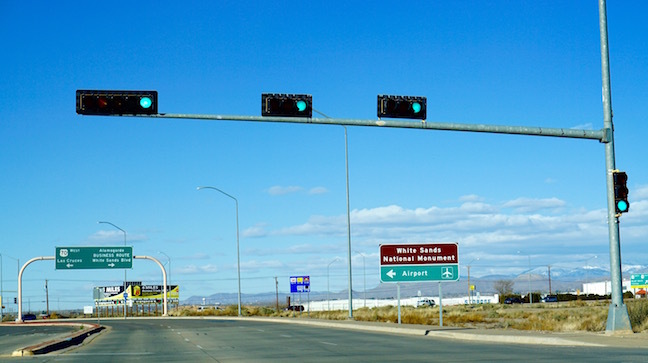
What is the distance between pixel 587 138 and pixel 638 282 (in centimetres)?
7169

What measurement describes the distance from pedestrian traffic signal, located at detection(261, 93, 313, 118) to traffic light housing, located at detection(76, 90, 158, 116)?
118 inches

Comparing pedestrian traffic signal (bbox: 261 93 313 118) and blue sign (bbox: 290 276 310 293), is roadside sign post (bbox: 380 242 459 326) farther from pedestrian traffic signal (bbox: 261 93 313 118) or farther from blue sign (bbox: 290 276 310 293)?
blue sign (bbox: 290 276 310 293)

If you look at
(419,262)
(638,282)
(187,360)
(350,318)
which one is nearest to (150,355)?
(187,360)

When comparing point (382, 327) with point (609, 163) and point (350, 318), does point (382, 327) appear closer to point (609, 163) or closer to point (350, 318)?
point (350, 318)

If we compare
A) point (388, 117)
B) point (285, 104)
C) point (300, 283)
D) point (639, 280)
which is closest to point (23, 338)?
point (285, 104)

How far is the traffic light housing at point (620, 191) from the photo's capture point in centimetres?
2447

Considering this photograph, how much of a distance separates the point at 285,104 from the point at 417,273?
1727 cm

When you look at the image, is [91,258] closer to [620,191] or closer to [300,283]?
[300,283]

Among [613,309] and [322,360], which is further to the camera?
[613,309]

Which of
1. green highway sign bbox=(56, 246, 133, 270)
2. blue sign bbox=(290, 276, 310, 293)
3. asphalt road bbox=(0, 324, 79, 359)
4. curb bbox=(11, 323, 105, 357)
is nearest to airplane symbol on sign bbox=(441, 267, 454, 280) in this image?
curb bbox=(11, 323, 105, 357)

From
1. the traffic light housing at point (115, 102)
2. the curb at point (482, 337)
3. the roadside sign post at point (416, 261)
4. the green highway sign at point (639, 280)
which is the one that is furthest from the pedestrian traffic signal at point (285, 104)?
the green highway sign at point (639, 280)

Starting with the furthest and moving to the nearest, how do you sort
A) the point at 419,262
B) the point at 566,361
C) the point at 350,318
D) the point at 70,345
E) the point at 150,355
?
the point at 350,318 → the point at 419,262 → the point at 70,345 → the point at 150,355 → the point at 566,361

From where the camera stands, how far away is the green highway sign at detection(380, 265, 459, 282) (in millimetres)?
37156

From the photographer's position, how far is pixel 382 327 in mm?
38250
